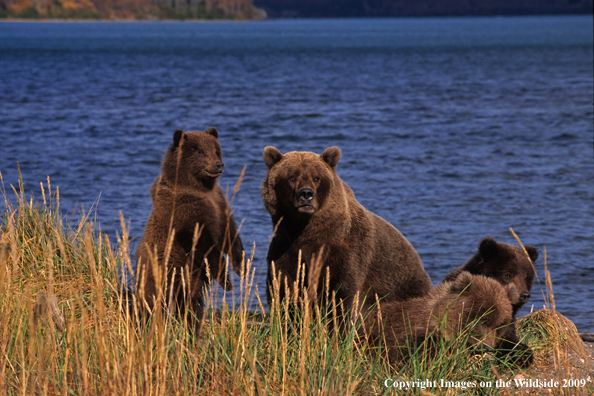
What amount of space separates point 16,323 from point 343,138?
20.9 metres

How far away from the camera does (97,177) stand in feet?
57.5

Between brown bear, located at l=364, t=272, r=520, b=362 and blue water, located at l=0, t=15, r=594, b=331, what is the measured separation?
1.10m

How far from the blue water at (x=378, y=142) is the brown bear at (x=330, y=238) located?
24.9 inches

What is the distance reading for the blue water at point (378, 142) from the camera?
1321 cm

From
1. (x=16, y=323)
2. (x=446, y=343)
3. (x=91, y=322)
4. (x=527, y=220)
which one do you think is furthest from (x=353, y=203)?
(x=527, y=220)

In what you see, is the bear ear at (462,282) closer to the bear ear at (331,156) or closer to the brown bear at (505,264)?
the brown bear at (505,264)

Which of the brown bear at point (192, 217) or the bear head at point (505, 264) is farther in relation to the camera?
the brown bear at point (192, 217)

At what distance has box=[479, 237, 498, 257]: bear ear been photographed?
605cm

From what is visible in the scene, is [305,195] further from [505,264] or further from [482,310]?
[505,264]

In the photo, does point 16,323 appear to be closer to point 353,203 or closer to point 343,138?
point 353,203

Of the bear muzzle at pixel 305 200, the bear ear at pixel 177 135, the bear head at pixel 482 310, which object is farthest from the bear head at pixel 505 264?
the bear ear at pixel 177 135

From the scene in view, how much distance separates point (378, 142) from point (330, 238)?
746 inches

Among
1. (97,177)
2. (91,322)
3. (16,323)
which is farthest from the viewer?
(97,177)

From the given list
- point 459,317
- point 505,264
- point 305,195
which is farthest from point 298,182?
point 505,264
